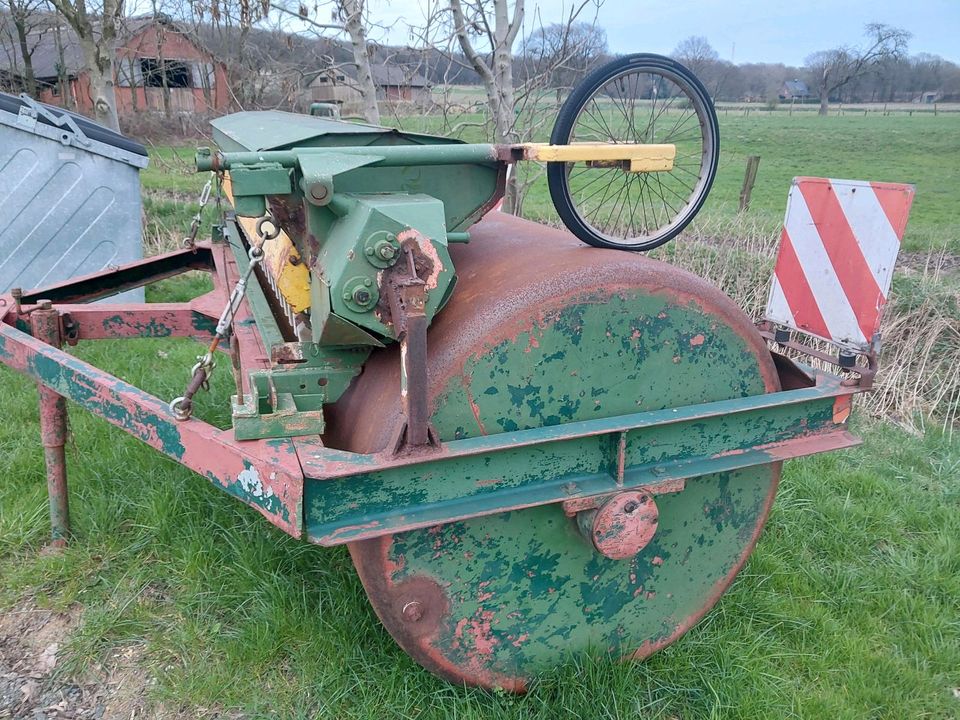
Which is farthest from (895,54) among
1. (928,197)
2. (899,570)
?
(899,570)

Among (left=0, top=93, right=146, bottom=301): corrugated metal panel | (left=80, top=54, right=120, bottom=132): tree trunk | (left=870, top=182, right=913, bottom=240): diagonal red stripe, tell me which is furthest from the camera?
(left=80, top=54, right=120, bottom=132): tree trunk

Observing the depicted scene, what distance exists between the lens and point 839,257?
10.1ft

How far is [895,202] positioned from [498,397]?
1.73m

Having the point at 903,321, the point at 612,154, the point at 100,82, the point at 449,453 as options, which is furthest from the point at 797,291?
the point at 100,82

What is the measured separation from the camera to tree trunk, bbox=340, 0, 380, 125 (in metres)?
5.60

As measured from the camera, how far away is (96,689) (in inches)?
102

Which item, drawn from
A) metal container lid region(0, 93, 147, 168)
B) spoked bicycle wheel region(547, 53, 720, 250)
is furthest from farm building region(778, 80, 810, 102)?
spoked bicycle wheel region(547, 53, 720, 250)

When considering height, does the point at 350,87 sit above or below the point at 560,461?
above

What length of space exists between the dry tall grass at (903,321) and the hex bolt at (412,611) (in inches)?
167

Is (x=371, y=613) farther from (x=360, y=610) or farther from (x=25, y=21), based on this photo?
(x=25, y=21)

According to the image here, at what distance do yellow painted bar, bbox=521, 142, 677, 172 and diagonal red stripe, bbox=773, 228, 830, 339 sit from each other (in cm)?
112

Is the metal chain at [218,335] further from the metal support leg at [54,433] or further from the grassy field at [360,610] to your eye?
the metal support leg at [54,433]

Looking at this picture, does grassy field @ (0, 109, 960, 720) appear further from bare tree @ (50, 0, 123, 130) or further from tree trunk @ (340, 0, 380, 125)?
bare tree @ (50, 0, 123, 130)

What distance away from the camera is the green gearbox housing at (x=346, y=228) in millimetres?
1872
